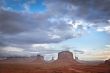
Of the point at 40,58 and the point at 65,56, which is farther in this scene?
the point at 40,58

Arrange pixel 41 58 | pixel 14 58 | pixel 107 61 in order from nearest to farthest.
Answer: pixel 107 61 < pixel 14 58 < pixel 41 58

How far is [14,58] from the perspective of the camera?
23.3 m

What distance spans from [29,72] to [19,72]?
636 millimetres

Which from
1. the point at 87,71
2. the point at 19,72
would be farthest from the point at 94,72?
the point at 19,72

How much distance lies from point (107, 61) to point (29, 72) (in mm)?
6739

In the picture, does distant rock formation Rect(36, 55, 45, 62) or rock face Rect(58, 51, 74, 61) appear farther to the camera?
distant rock formation Rect(36, 55, 45, 62)

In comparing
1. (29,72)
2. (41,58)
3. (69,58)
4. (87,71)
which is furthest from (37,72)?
(41,58)

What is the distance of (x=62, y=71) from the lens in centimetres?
1154

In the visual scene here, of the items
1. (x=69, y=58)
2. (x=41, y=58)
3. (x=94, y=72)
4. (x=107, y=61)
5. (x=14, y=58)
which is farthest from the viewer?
(x=41, y=58)

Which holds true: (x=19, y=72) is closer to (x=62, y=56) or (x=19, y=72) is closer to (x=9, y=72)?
(x=9, y=72)

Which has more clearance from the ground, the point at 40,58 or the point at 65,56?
the point at 65,56

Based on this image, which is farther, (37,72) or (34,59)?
(34,59)

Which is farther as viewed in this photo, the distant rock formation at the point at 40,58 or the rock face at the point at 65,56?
the distant rock formation at the point at 40,58

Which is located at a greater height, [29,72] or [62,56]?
[62,56]
